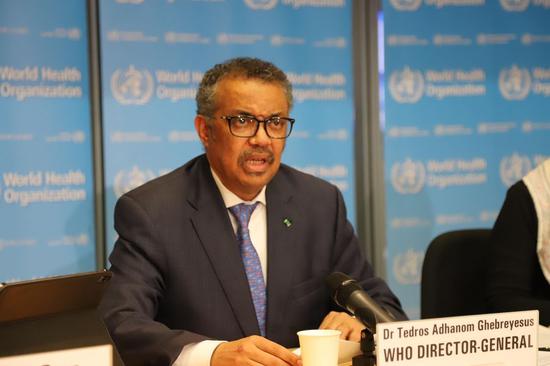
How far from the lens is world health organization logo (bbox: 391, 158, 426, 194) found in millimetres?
4406

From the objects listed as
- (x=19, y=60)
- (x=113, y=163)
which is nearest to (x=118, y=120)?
(x=113, y=163)

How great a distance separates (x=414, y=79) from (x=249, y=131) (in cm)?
203

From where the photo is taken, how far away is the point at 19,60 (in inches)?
148

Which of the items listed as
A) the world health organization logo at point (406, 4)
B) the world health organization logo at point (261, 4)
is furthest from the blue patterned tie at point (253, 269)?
the world health organization logo at point (406, 4)

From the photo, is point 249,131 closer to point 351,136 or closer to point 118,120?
point 118,120

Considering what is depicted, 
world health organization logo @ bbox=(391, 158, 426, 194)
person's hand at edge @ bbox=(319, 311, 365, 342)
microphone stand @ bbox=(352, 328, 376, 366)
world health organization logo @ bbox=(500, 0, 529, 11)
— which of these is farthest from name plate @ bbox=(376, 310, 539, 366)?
Result: world health organization logo @ bbox=(500, 0, 529, 11)

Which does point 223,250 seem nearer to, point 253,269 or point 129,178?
point 253,269

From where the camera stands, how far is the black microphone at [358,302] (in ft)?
5.80

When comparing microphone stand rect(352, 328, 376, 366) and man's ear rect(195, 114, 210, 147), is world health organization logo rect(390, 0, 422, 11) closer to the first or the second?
man's ear rect(195, 114, 210, 147)

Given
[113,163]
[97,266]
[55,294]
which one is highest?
[113,163]

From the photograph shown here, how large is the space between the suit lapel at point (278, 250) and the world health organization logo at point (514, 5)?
2462mm

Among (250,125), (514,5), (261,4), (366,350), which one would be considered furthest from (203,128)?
(514,5)

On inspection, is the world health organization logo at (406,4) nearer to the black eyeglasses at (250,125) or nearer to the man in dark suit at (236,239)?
the man in dark suit at (236,239)

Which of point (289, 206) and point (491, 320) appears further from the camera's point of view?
point (289, 206)
